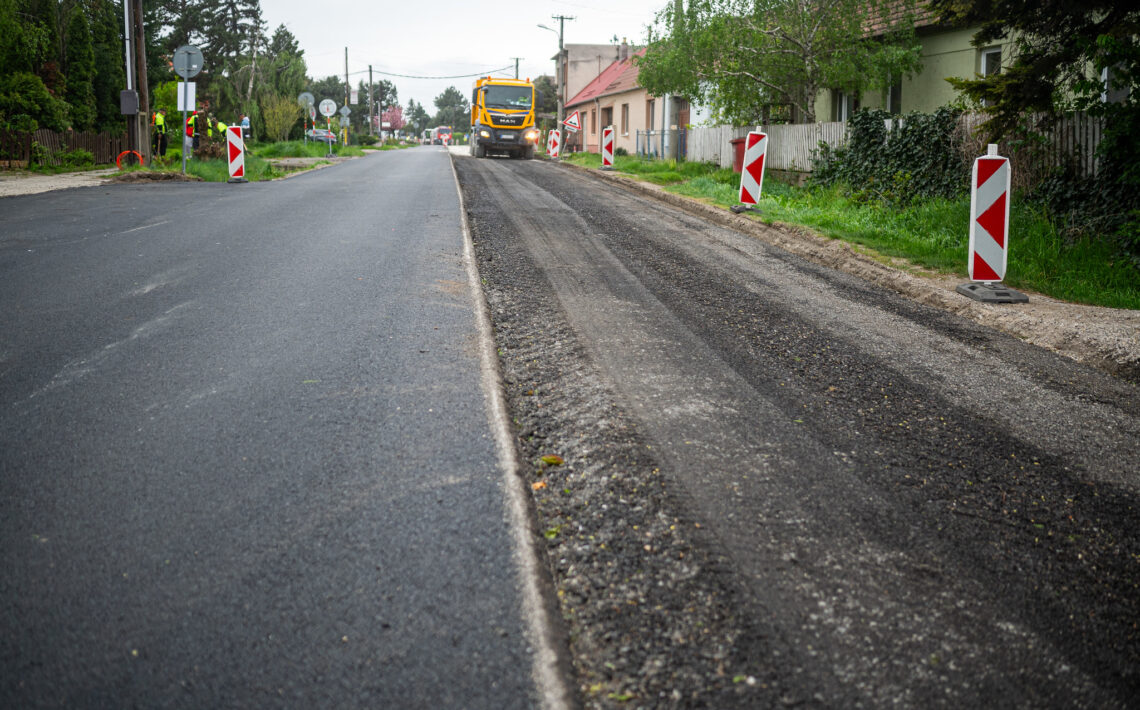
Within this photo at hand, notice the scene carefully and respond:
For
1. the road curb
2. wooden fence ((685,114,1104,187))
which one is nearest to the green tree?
wooden fence ((685,114,1104,187))

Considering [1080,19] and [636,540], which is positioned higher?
[1080,19]

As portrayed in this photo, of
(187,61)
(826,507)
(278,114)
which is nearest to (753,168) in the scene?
(826,507)

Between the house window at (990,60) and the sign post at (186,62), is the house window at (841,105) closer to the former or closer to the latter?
the house window at (990,60)

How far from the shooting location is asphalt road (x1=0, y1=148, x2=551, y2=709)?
2236 millimetres

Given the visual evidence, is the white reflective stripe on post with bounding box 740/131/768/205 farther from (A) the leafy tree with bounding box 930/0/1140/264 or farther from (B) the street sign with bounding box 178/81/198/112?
(B) the street sign with bounding box 178/81/198/112

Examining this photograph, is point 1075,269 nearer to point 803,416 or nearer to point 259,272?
point 803,416

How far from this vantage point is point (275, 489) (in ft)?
10.7

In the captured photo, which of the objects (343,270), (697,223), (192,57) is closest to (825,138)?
(697,223)

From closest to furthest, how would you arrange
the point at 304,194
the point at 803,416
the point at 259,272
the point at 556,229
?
the point at 803,416, the point at 259,272, the point at 556,229, the point at 304,194

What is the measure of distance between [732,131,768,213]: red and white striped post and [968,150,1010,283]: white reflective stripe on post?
20.6 feet

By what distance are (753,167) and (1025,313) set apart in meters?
7.82

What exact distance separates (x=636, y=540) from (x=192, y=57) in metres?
19.7

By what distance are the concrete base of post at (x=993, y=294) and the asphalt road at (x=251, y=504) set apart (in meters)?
4.38

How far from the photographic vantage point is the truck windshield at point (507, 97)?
1449 inches
